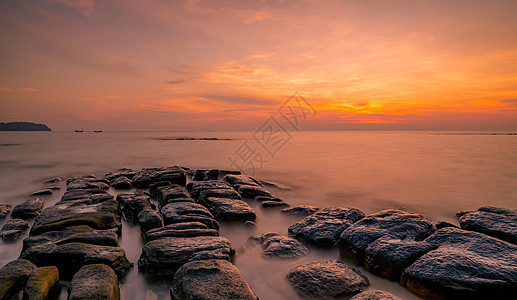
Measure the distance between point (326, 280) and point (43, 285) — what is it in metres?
3.24

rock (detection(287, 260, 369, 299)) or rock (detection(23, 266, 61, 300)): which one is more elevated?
rock (detection(23, 266, 61, 300))

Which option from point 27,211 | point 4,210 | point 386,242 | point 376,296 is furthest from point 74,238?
point 386,242

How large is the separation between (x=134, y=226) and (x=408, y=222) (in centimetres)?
530

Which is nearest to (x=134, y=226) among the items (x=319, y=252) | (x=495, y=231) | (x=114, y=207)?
(x=114, y=207)

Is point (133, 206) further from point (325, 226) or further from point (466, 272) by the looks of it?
point (466, 272)

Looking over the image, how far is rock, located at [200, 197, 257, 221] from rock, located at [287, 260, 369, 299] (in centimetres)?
241

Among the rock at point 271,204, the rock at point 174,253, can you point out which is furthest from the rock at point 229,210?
the rock at point 174,253

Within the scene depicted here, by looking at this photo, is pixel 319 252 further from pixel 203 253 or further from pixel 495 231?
pixel 495 231

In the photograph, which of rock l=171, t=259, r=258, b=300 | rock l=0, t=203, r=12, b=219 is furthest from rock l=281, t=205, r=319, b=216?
rock l=0, t=203, r=12, b=219

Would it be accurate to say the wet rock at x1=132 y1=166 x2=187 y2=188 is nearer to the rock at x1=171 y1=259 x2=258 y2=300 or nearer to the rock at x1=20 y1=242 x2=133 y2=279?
the rock at x1=20 y1=242 x2=133 y2=279

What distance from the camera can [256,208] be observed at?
7.09 metres

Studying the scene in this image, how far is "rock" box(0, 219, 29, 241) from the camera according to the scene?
473 centimetres

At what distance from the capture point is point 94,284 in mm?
2797

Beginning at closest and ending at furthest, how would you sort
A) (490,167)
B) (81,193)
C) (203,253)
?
(203,253) → (81,193) → (490,167)
